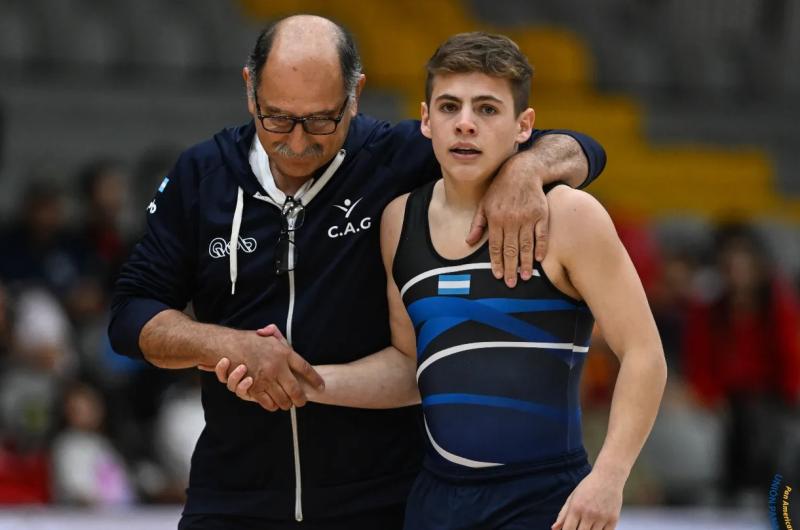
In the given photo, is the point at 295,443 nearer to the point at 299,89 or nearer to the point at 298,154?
the point at 298,154

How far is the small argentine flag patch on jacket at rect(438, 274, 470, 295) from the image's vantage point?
352 cm

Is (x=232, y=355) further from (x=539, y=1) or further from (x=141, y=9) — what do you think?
(x=539, y=1)

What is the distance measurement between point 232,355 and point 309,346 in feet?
1.08

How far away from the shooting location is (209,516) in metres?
3.87

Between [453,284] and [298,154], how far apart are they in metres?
0.55

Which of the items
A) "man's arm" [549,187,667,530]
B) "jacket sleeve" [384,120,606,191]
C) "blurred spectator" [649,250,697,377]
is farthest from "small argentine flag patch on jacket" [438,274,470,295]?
"blurred spectator" [649,250,697,377]

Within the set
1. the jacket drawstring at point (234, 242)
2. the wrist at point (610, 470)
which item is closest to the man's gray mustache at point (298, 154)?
the jacket drawstring at point (234, 242)

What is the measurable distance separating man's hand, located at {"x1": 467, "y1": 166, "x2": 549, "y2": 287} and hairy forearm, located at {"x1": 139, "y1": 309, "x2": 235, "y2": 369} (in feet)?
2.20

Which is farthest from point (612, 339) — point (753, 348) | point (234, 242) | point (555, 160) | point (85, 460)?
point (753, 348)

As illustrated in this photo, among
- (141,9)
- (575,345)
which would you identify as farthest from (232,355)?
(141,9)

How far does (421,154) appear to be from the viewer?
3.93m

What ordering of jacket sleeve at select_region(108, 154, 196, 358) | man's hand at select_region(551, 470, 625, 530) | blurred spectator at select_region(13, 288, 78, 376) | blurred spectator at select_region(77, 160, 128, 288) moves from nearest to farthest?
1. man's hand at select_region(551, 470, 625, 530)
2. jacket sleeve at select_region(108, 154, 196, 358)
3. blurred spectator at select_region(13, 288, 78, 376)
4. blurred spectator at select_region(77, 160, 128, 288)

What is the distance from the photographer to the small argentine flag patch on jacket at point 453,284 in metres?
3.52

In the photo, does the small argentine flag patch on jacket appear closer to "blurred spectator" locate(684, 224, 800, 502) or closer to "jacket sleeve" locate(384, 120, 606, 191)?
"jacket sleeve" locate(384, 120, 606, 191)
